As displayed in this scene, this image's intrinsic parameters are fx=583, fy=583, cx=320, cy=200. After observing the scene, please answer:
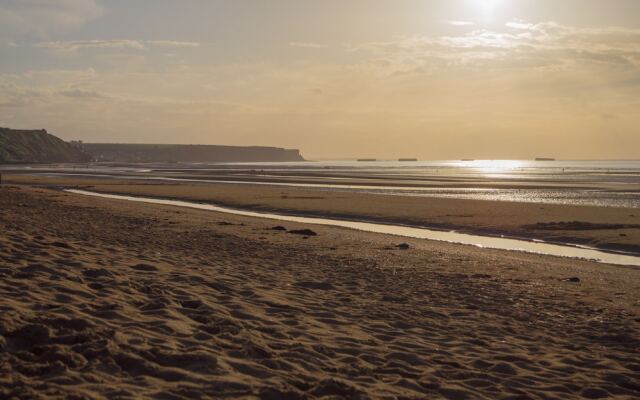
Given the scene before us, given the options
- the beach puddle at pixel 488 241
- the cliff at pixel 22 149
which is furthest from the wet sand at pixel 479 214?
the cliff at pixel 22 149

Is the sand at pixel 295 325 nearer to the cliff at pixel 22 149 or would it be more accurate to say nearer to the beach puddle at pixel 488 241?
the beach puddle at pixel 488 241

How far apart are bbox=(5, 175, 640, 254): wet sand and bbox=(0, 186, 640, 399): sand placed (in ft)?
28.6

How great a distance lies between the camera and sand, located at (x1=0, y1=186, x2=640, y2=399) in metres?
5.96

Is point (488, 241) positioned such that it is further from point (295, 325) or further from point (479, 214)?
point (295, 325)

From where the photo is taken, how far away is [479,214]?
30969mm

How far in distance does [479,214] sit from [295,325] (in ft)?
79.5

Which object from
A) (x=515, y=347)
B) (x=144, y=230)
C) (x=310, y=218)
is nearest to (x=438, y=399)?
(x=515, y=347)

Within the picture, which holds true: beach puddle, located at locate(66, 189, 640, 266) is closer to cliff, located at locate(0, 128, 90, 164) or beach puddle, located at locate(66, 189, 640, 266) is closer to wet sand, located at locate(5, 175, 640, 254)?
wet sand, located at locate(5, 175, 640, 254)

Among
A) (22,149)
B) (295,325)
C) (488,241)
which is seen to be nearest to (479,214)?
(488,241)

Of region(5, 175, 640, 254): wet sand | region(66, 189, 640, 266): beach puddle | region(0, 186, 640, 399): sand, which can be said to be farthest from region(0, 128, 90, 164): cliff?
region(0, 186, 640, 399): sand

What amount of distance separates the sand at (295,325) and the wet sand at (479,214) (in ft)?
28.6

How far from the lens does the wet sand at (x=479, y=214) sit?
23578mm

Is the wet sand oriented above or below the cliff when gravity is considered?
below

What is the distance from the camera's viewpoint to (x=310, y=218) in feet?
101
